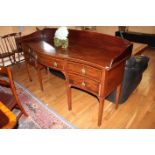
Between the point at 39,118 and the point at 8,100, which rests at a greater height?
the point at 8,100

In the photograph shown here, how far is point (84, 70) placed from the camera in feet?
5.73

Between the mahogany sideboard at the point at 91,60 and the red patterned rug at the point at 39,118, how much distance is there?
0.29 m

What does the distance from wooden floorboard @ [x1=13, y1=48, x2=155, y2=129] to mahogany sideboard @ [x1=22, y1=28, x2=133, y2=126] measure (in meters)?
0.18

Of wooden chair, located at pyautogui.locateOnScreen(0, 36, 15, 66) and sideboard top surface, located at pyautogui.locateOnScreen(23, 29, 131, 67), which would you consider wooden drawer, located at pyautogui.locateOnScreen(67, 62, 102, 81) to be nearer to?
sideboard top surface, located at pyautogui.locateOnScreen(23, 29, 131, 67)

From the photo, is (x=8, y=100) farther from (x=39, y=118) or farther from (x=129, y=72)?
(x=129, y=72)

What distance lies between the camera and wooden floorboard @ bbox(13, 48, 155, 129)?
6.91 feet

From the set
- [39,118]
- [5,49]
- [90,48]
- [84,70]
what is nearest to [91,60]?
[84,70]

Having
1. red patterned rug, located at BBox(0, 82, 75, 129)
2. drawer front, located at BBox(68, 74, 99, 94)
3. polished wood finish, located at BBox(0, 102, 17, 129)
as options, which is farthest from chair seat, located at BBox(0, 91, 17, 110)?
drawer front, located at BBox(68, 74, 99, 94)

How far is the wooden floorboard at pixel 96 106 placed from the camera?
6.91 ft

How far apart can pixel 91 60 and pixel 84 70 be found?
0.14m
